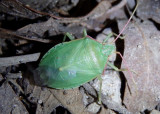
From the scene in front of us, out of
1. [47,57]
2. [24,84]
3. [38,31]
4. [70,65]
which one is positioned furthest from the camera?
[38,31]

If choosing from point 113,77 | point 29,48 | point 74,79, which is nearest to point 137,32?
point 113,77

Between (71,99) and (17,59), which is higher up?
(17,59)

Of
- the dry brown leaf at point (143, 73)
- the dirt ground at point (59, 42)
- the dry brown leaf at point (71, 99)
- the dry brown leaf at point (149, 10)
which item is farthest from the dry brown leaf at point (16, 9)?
the dry brown leaf at point (149, 10)

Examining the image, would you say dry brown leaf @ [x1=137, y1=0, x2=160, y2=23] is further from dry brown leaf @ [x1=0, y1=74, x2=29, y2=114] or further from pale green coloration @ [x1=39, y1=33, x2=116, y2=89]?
dry brown leaf @ [x1=0, y1=74, x2=29, y2=114]

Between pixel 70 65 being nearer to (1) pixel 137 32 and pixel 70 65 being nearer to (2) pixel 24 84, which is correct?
(2) pixel 24 84

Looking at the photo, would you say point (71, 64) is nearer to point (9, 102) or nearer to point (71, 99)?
point (71, 99)

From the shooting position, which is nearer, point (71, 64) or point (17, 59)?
point (71, 64)

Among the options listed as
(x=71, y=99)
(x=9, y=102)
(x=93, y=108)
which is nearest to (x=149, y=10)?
(x=93, y=108)
